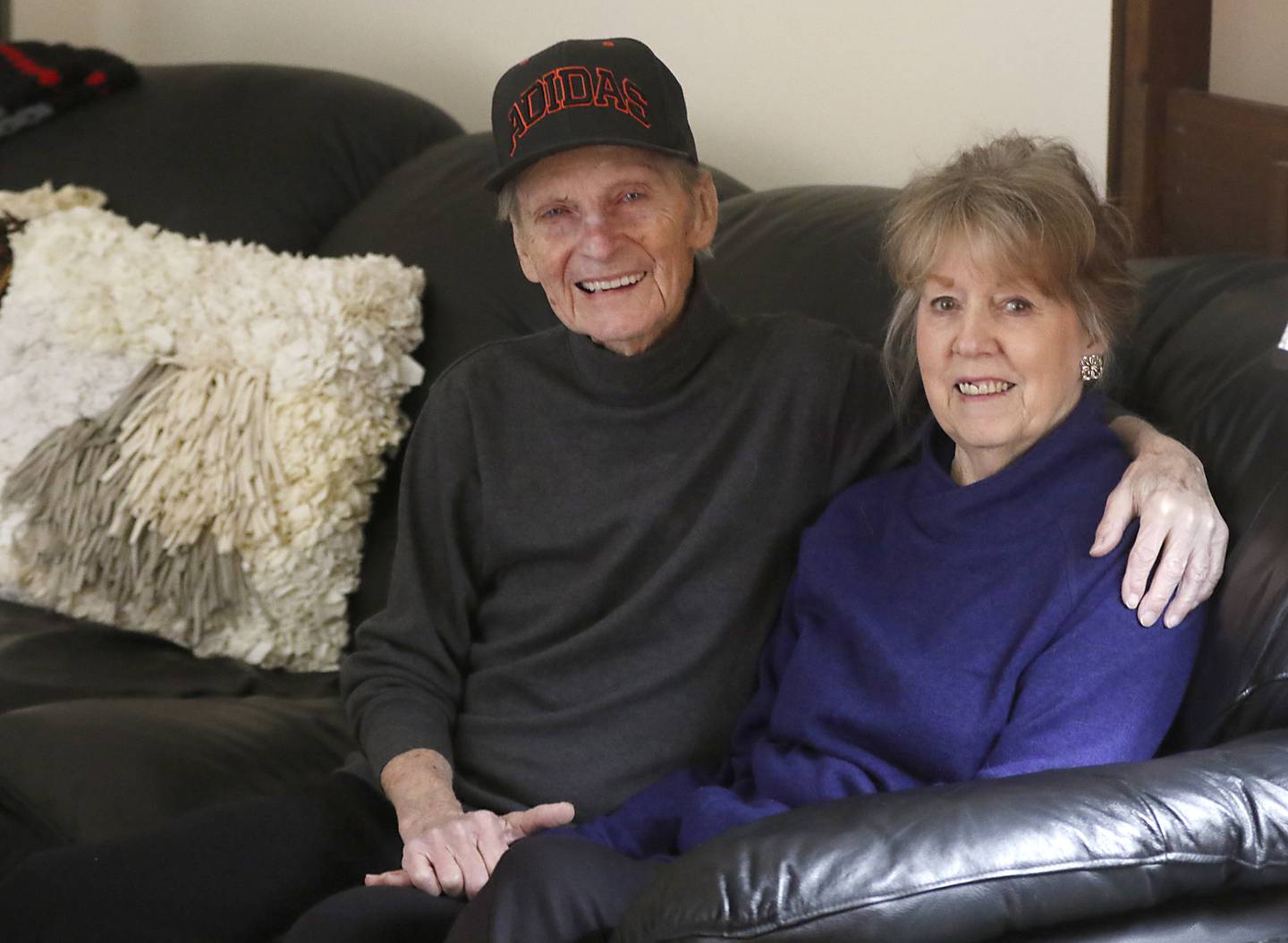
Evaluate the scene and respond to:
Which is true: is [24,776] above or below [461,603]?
below

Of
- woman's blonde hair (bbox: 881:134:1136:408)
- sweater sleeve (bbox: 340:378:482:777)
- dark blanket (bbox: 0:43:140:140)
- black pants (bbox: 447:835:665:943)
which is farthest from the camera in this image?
dark blanket (bbox: 0:43:140:140)

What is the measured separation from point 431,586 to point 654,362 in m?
0.33

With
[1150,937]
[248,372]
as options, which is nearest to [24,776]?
[248,372]

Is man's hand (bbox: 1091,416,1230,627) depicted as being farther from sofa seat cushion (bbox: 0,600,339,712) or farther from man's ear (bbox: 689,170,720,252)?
sofa seat cushion (bbox: 0,600,339,712)

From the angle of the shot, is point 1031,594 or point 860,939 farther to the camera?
point 1031,594

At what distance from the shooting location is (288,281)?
229cm

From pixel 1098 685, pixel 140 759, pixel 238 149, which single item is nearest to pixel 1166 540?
pixel 1098 685

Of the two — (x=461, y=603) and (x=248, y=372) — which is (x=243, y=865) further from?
(x=248, y=372)

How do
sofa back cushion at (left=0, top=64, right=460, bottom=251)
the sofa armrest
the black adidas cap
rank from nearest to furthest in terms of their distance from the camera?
the sofa armrest → the black adidas cap → sofa back cushion at (left=0, top=64, right=460, bottom=251)

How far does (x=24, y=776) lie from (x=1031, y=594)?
1.12 m

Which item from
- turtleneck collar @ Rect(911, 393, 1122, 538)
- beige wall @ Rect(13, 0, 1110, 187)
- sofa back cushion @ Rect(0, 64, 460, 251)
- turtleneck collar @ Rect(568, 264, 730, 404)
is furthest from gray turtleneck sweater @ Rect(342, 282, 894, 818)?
sofa back cushion @ Rect(0, 64, 460, 251)

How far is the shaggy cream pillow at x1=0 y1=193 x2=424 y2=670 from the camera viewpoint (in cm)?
218

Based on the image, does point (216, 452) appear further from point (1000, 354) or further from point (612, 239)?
point (1000, 354)

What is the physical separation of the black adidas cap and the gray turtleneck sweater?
0.63 ft
